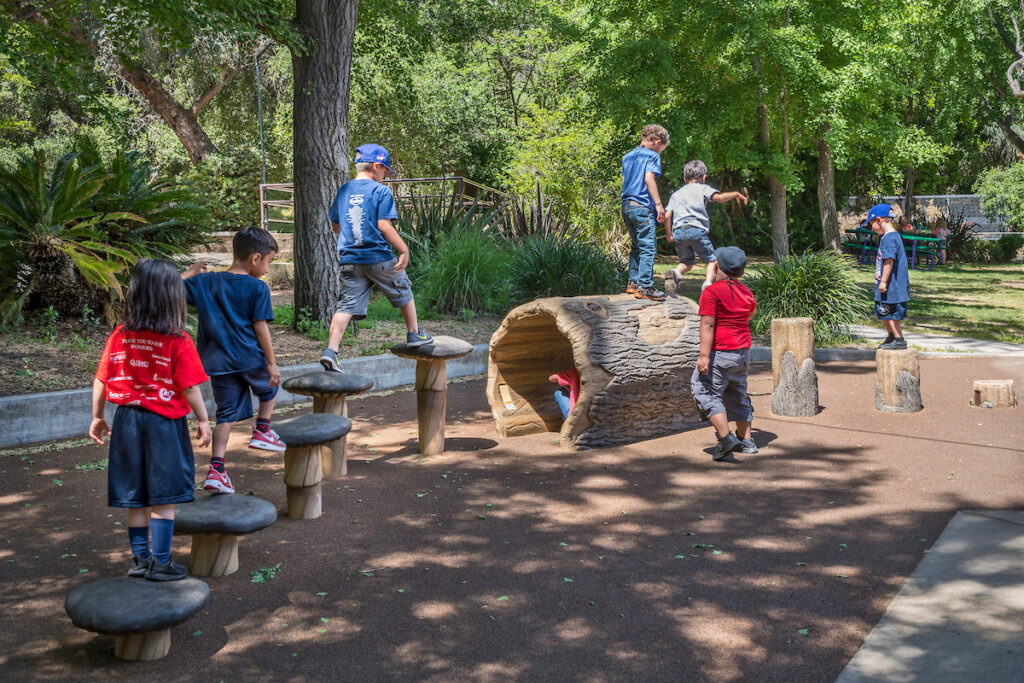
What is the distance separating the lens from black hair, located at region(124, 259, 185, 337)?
12.8 feet

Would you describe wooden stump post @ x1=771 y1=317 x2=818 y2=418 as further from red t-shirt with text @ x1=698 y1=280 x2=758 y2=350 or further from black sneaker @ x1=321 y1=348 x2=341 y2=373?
black sneaker @ x1=321 y1=348 x2=341 y2=373

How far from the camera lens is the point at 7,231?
29.3ft

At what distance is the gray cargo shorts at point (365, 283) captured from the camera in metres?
6.77

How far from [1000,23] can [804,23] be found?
3.58 m

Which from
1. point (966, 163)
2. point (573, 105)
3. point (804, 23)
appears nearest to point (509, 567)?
point (804, 23)

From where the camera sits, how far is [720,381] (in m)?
6.56

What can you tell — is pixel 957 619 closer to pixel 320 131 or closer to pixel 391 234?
pixel 391 234

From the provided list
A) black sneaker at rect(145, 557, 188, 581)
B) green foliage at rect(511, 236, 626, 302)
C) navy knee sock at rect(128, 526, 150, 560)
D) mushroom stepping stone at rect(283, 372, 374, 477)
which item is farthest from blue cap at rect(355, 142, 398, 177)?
green foliage at rect(511, 236, 626, 302)

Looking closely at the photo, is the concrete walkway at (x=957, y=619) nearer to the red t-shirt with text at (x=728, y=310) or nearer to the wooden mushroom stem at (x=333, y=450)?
the red t-shirt with text at (x=728, y=310)

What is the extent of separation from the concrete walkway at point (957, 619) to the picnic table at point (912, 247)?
908 inches

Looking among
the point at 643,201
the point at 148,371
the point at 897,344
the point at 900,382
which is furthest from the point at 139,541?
the point at 897,344

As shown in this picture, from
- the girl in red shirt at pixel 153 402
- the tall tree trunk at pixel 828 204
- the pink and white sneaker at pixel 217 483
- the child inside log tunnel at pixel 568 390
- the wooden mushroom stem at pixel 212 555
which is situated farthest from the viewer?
the tall tree trunk at pixel 828 204

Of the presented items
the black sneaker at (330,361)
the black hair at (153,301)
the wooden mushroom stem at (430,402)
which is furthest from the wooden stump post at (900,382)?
the black hair at (153,301)

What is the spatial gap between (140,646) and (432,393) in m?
3.39
